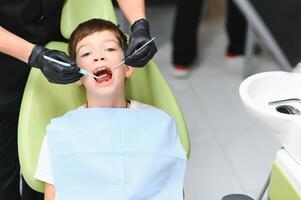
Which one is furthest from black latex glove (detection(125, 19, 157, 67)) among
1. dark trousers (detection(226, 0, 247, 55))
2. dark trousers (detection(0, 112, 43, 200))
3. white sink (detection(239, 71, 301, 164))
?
dark trousers (detection(226, 0, 247, 55))

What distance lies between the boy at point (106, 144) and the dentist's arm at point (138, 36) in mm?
48

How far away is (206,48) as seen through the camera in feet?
10.6

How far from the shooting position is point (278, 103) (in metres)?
1.24

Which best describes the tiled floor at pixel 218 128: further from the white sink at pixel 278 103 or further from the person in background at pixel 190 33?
the white sink at pixel 278 103

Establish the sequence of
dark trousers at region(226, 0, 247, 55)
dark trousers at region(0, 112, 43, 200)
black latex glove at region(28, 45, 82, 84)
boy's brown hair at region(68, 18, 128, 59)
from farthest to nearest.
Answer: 1. dark trousers at region(226, 0, 247, 55)
2. dark trousers at region(0, 112, 43, 200)
3. boy's brown hair at region(68, 18, 128, 59)
4. black latex glove at region(28, 45, 82, 84)

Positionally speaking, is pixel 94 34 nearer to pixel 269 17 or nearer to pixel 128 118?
pixel 128 118

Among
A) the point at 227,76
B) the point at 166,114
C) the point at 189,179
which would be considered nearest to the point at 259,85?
the point at 166,114

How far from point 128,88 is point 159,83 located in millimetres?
109

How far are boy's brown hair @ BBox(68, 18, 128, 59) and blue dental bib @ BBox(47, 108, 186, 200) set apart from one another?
A: 0.63ft

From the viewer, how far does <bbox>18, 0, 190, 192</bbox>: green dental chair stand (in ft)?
4.36

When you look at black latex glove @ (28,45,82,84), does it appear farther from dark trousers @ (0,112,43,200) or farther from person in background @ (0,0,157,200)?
dark trousers @ (0,112,43,200)

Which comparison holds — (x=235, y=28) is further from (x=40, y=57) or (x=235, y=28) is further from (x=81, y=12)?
(x=40, y=57)

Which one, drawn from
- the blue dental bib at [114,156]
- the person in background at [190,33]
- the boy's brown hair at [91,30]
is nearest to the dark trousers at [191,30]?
the person in background at [190,33]

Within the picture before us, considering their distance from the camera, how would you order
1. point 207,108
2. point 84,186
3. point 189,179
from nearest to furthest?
1. point 84,186
2. point 189,179
3. point 207,108
